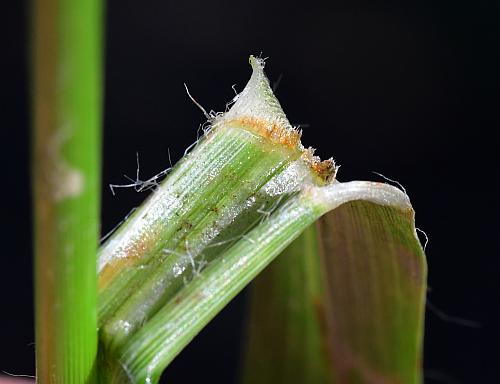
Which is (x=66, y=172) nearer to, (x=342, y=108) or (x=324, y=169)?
(x=324, y=169)

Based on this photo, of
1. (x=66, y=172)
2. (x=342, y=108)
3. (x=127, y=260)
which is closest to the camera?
(x=66, y=172)

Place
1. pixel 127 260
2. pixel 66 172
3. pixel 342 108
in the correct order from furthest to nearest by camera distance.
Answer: pixel 342 108
pixel 127 260
pixel 66 172

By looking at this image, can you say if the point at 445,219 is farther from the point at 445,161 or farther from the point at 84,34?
the point at 84,34

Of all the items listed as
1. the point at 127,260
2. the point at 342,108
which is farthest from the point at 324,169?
the point at 342,108

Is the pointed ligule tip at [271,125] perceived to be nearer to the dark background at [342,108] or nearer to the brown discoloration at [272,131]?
the brown discoloration at [272,131]

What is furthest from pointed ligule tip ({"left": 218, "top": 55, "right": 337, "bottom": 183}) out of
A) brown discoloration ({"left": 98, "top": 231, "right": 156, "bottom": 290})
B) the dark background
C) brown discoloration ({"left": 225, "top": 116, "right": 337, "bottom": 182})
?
the dark background

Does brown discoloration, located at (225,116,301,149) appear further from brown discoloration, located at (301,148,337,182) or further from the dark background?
the dark background

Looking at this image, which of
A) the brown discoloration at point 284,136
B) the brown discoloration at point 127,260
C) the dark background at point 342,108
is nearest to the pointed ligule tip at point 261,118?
the brown discoloration at point 284,136
